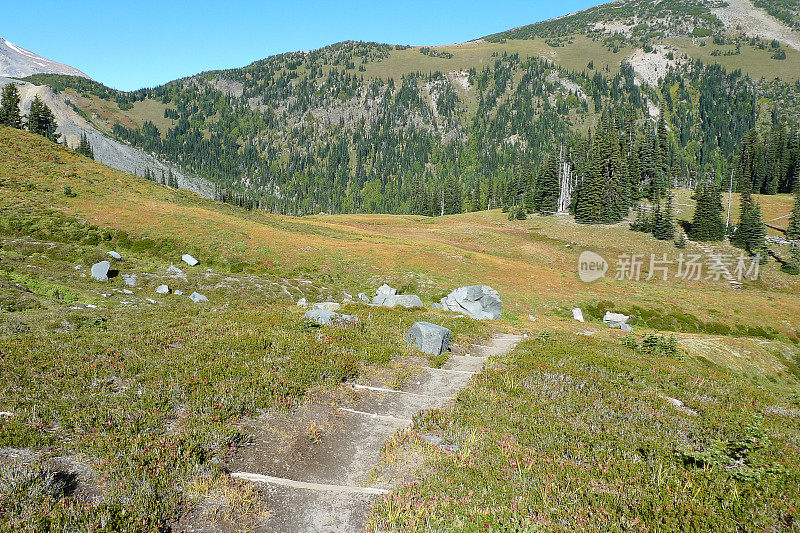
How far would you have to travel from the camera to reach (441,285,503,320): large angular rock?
26984 mm

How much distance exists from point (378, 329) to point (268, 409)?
25.6 ft

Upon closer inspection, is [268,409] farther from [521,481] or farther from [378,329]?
[378,329]

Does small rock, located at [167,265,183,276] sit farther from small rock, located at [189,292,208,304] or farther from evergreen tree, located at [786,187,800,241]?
evergreen tree, located at [786,187,800,241]

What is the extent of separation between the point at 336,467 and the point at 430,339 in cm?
778

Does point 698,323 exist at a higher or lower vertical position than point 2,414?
lower

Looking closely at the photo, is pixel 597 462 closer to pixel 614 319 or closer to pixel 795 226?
pixel 614 319

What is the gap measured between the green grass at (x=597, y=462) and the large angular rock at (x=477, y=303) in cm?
1565

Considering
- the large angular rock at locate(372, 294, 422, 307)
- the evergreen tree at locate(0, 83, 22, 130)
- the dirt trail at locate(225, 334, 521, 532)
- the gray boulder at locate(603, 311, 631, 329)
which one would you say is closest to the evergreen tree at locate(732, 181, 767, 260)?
the gray boulder at locate(603, 311, 631, 329)

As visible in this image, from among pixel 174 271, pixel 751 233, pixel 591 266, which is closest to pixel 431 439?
pixel 174 271

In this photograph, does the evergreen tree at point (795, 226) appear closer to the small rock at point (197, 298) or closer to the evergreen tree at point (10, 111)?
the small rock at point (197, 298)

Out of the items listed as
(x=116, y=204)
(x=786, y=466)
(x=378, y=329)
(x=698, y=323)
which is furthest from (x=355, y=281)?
(x=698, y=323)

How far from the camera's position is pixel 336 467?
22.7ft

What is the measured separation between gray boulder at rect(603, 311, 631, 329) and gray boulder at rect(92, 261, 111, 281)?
4093 cm

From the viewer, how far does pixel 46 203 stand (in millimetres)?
37062
